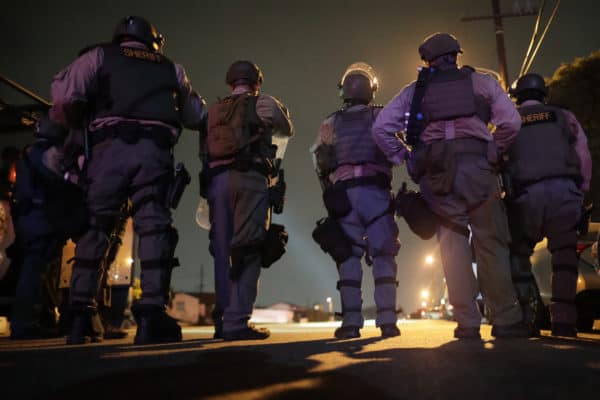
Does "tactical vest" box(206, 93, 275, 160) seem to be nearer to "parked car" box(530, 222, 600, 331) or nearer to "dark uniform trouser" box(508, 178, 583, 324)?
"dark uniform trouser" box(508, 178, 583, 324)

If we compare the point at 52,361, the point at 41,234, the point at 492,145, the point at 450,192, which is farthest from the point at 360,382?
the point at 41,234

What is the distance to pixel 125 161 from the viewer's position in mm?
3602

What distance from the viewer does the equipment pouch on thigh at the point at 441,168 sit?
3.61 metres

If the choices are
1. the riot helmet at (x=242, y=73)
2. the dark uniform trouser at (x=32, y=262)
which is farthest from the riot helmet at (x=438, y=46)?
the dark uniform trouser at (x=32, y=262)

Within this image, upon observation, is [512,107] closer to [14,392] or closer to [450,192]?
[450,192]

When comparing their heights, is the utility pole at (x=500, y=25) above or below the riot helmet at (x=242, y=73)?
above

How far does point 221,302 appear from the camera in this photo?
4320 millimetres

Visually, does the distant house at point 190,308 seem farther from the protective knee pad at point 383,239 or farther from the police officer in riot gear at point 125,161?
the police officer in riot gear at point 125,161

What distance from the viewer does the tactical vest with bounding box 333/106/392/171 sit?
4699 mm

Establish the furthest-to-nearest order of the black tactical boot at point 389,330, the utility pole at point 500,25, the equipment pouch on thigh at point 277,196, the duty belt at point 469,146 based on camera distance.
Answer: the utility pole at point 500,25 < the equipment pouch on thigh at point 277,196 < the black tactical boot at point 389,330 < the duty belt at point 469,146

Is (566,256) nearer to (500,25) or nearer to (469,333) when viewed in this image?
(469,333)

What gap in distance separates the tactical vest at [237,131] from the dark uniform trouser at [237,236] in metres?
0.19

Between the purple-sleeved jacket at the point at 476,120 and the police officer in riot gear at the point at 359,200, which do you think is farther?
the police officer in riot gear at the point at 359,200

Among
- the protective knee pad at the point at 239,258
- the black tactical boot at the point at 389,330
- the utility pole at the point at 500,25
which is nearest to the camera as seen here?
the protective knee pad at the point at 239,258
